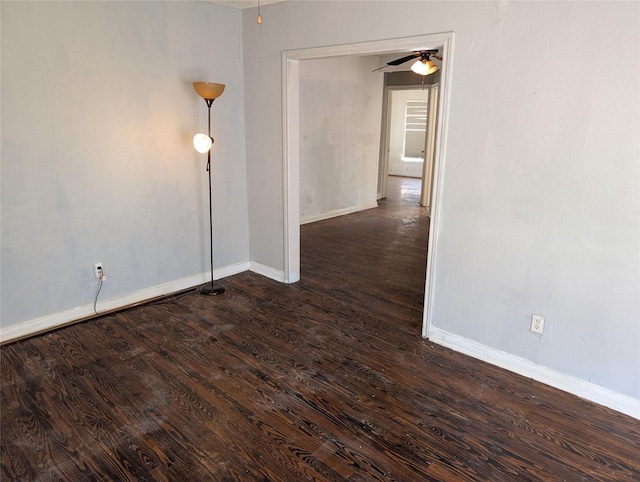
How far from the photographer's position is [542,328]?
2727 millimetres

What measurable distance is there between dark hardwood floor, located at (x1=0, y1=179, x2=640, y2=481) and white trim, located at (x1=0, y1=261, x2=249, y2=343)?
0.34 feet

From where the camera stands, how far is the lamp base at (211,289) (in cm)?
406

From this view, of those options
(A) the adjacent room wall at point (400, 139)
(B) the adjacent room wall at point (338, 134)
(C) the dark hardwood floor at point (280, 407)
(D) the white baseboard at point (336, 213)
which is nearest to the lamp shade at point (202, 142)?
(C) the dark hardwood floor at point (280, 407)

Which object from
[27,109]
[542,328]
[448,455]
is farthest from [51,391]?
[542,328]

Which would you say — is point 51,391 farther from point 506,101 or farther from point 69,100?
point 506,101

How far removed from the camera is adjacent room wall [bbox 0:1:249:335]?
3.03 m

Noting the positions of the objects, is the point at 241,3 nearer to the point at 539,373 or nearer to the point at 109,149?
Result: the point at 109,149

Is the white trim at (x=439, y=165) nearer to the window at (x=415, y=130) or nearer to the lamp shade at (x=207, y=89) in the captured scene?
the lamp shade at (x=207, y=89)

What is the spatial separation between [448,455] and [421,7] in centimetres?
266

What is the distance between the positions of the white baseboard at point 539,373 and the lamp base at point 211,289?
1.96 metres

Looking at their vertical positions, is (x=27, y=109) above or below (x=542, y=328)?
above

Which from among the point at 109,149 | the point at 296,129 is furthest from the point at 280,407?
the point at 296,129

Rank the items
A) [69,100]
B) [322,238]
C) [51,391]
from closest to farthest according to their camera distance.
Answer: [51,391] < [69,100] < [322,238]

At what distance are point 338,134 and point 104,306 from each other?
465 cm
